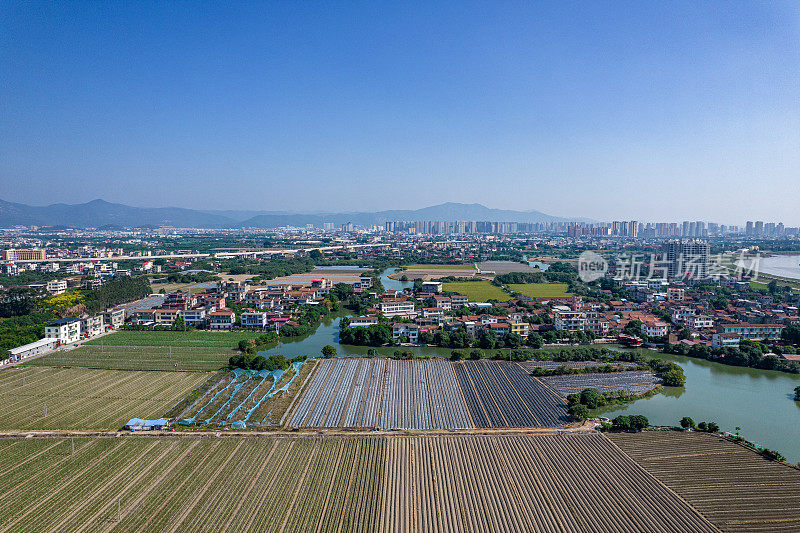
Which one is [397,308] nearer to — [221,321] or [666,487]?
[221,321]

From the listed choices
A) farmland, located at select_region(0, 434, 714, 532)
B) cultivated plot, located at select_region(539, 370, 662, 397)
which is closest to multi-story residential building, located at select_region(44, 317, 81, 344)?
farmland, located at select_region(0, 434, 714, 532)

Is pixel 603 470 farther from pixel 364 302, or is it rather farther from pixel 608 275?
pixel 608 275

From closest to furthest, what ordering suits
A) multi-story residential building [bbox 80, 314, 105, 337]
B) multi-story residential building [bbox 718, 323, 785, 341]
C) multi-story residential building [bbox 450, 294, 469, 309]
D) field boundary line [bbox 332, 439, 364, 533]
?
field boundary line [bbox 332, 439, 364, 533] → multi-story residential building [bbox 718, 323, 785, 341] → multi-story residential building [bbox 80, 314, 105, 337] → multi-story residential building [bbox 450, 294, 469, 309]

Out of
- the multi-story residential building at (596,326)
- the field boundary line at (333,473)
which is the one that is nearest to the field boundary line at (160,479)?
the field boundary line at (333,473)

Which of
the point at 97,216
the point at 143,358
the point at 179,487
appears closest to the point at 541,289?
the point at 143,358

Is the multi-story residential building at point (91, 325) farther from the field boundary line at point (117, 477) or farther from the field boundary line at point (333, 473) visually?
the field boundary line at point (333, 473)

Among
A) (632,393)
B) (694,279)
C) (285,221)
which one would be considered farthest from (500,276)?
(285,221)

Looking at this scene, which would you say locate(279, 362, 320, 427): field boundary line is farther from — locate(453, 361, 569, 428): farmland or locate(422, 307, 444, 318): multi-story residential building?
locate(422, 307, 444, 318): multi-story residential building
